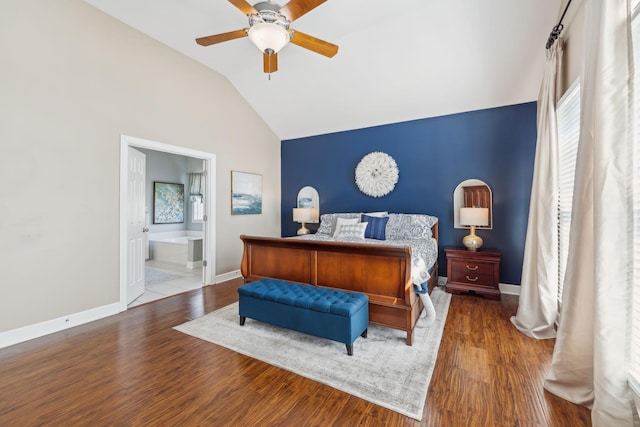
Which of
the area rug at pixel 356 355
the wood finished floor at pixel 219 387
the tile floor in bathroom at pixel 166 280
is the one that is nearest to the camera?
the wood finished floor at pixel 219 387

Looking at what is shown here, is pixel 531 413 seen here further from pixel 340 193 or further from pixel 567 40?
pixel 340 193

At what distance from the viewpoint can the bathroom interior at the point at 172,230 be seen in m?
4.80

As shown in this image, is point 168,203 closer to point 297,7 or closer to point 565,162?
point 297,7

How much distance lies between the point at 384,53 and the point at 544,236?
2956mm

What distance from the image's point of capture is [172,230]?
739cm

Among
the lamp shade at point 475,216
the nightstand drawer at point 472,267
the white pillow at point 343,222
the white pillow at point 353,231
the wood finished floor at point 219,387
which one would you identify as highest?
the lamp shade at point 475,216

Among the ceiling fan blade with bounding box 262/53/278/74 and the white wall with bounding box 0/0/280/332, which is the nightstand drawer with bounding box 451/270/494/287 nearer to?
the ceiling fan blade with bounding box 262/53/278/74

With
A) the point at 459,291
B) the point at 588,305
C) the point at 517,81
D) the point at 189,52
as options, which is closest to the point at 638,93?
the point at 588,305

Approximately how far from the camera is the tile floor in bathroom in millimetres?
3969

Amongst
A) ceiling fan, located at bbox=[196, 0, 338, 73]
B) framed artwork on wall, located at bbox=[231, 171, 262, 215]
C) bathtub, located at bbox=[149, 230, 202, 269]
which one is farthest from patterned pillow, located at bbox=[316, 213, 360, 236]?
ceiling fan, located at bbox=[196, 0, 338, 73]

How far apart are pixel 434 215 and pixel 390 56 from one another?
2.57 metres

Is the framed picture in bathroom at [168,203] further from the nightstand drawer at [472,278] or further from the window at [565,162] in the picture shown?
the window at [565,162]

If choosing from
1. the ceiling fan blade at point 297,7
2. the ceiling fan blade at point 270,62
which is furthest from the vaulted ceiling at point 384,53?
the ceiling fan blade at point 297,7

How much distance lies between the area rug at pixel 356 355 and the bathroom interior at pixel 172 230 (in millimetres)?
1881
